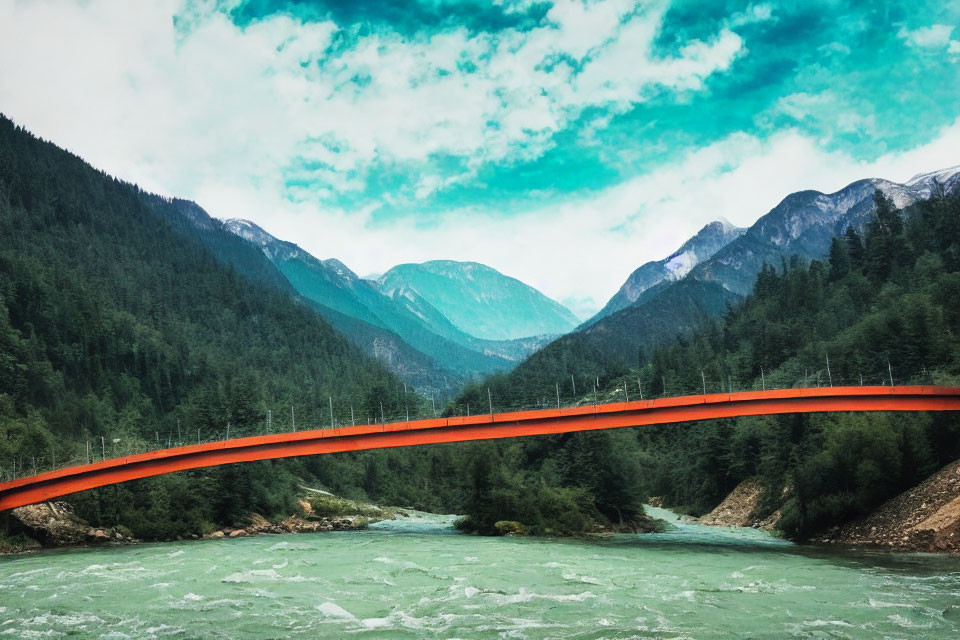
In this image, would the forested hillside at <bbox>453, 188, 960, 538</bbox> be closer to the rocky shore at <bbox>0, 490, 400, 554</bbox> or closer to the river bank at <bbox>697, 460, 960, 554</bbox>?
the river bank at <bbox>697, 460, 960, 554</bbox>

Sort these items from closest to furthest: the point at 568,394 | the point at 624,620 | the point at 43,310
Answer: the point at 624,620 → the point at 43,310 → the point at 568,394

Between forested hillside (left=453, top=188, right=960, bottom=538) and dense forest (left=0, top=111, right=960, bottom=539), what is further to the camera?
dense forest (left=0, top=111, right=960, bottom=539)

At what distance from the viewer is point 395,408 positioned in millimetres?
160000

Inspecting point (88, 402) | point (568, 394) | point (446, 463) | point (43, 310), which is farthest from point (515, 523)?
point (568, 394)

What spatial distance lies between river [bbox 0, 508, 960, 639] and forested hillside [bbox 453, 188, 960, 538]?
373 inches

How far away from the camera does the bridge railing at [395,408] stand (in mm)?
65438

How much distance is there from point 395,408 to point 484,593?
132336 mm

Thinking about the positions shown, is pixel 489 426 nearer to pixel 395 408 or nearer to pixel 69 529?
pixel 69 529

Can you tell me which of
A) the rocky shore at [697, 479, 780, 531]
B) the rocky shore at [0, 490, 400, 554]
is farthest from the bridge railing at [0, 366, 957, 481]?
the rocky shore at [697, 479, 780, 531]

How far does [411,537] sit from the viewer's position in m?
57.5

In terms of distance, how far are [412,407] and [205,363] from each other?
50.0m

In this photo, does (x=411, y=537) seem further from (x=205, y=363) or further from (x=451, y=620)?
(x=205, y=363)

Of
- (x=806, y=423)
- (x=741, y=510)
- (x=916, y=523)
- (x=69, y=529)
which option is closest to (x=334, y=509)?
(x=69, y=529)

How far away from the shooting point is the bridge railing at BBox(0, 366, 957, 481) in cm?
6544
